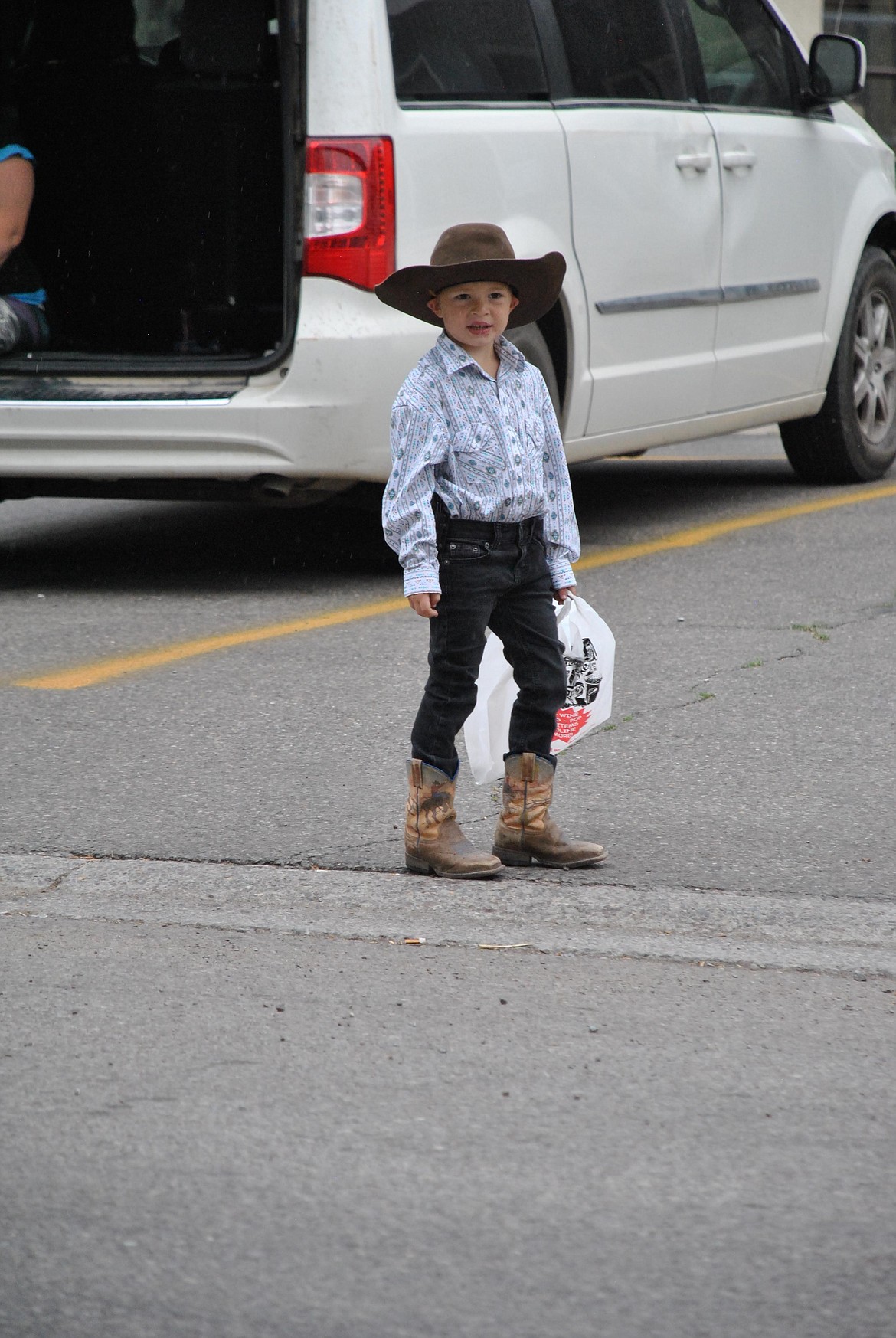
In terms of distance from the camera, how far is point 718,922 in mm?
3746

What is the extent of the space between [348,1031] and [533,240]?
4.03m

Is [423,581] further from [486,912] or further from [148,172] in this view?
[148,172]

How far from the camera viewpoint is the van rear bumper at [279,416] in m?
6.30

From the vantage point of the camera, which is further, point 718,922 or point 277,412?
point 277,412

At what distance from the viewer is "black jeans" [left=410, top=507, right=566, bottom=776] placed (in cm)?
398

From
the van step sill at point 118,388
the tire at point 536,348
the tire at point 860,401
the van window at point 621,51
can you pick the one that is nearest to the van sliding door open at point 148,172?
the van step sill at point 118,388

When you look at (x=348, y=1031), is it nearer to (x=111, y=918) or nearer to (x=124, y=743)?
(x=111, y=918)

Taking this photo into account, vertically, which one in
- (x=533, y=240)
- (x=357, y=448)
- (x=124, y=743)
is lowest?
(x=124, y=743)

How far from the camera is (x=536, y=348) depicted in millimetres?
6797

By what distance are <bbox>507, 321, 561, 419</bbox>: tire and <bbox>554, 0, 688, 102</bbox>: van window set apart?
0.89 metres

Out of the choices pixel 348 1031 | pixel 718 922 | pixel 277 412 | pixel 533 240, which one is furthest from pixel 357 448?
pixel 348 1031

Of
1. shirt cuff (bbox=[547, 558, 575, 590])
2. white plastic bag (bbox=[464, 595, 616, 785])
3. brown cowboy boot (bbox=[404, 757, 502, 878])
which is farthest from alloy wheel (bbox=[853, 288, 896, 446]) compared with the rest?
brown cowboy boot (bbox=[404, 757, 502, 878])

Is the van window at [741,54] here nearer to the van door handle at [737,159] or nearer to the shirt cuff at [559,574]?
the van door handle at [737,159]

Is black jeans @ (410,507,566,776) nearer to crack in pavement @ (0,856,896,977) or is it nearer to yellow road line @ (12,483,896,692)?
crack in pavement @ (0,856,896,977)
